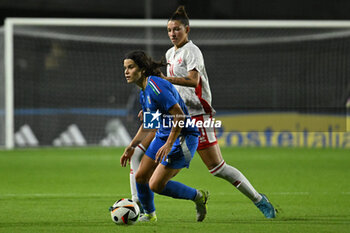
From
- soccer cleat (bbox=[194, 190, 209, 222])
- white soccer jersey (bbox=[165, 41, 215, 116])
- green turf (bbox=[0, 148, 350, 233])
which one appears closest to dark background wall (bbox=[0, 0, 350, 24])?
green turf (bbox=[0, 148, 350, 233])

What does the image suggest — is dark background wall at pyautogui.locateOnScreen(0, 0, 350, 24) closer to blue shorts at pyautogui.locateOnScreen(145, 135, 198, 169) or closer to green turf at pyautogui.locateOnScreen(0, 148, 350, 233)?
green turf at pyautogui.locateOnScreen(0, 148, 350, 233)

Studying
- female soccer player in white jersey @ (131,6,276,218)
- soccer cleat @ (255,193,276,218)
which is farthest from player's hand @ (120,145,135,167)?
soccer cleat @ (255,193,276,218)

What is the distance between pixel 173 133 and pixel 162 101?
29cm

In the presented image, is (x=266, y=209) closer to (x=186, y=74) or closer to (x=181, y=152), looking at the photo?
(x=181, y=152)

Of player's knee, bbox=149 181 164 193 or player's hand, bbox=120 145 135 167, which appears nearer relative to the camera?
player's knee, bbox=149 181 164 193

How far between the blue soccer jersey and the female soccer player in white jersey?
44 cm

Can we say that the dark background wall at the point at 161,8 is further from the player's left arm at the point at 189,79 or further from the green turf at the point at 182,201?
the player's left arm at the point at 189,79

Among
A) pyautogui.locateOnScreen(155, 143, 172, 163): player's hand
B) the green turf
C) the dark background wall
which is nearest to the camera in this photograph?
pyautogui.locateOnScreen(155, 143, 172, 163): player's hand

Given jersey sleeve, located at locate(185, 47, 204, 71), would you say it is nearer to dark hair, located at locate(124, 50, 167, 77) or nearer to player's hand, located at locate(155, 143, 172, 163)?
dark hair, located at locate(124, 50, 167, 77)

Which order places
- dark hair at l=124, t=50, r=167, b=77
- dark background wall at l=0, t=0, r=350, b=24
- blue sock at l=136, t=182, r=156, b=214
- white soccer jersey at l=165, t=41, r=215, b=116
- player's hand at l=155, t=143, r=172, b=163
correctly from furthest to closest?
1. dark background wall at l=0, t=0, r=350, b=24
2. white soccer jersey at l=165, t=41, r=215, b=116
3. blue sock at l=136, t=182, r=156, b=214
4. dark hair at l=124, t=50, r=167, b=77
5. player's hand at l=155, t=143, r=172, b=163

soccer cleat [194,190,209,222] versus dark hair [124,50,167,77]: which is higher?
dark hair [124,50,167,77]

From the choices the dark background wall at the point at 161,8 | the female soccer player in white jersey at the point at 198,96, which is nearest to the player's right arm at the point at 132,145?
the female soccer player in white jersey at the point at 198,96

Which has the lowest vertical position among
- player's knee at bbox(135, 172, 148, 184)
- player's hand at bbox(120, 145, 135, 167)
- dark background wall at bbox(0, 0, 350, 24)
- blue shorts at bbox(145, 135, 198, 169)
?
dark background wall at bbox(0, 0, 350, 24)

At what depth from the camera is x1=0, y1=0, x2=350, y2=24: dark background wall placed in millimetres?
32125
